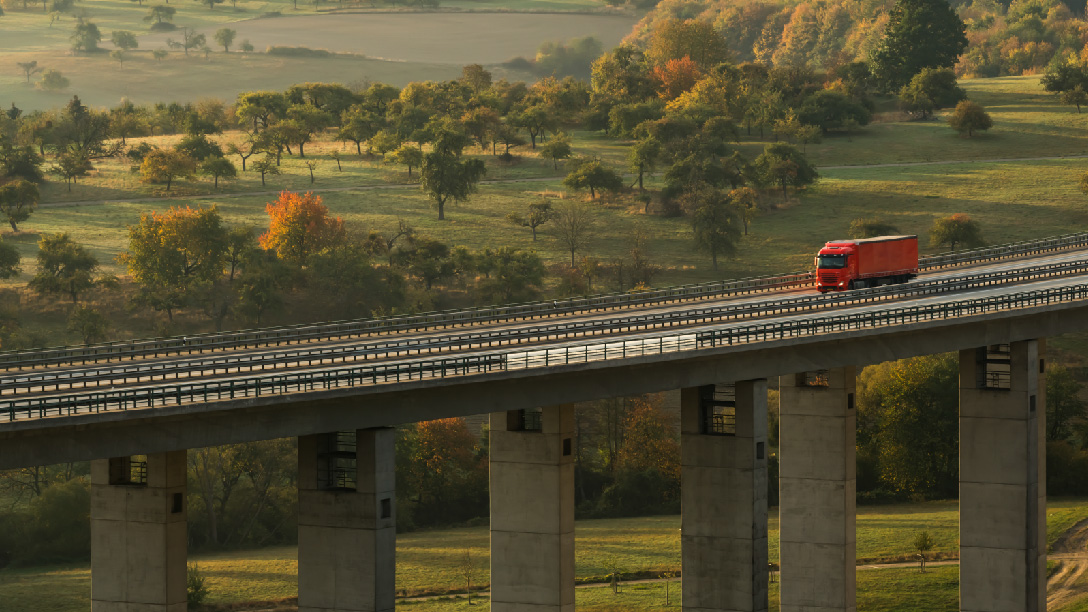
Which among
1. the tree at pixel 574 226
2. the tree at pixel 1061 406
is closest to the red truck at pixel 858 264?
the tree at pixel 1061 406

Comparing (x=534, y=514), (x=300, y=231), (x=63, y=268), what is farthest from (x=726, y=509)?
(x=300, y=231)

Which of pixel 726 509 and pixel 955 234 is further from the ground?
pixel 955 234

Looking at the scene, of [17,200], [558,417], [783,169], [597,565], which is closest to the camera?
[558,417]

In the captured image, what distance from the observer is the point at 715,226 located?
568 feet

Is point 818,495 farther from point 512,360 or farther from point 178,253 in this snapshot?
point 178,253

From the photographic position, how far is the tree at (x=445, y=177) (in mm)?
190125

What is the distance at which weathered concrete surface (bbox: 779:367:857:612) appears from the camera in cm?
8069

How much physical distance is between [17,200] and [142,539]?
431ft

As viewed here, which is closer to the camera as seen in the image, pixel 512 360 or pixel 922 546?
pixel 512 360

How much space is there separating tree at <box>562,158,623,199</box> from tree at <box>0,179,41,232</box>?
61.7 meters

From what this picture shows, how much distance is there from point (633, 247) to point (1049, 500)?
61173 millimetres

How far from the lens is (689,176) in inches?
7495

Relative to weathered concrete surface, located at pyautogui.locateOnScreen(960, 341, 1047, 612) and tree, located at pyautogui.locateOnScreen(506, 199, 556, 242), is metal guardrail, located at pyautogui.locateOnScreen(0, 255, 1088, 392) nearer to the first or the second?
weathered concrete surface, located at pyautogui.locateOnScreen(960, 341, 1047, 612)

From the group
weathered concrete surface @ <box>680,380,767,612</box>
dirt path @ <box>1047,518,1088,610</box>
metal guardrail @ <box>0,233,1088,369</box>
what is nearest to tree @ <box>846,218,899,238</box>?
metal guardrail @ <box>0,233,1088,369</box>
